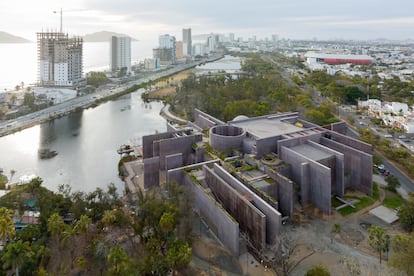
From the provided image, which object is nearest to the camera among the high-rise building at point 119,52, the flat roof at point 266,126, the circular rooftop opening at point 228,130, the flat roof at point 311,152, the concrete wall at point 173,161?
the flat roof at point 311,152

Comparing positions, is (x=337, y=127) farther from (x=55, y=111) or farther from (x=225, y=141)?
(x=55, y=111)

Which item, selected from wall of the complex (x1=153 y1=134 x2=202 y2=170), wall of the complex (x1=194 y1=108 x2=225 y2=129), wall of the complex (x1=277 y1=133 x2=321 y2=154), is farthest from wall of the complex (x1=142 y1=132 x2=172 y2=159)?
wall of the complex (x1=277 y1=133 x2=321 y2=154)

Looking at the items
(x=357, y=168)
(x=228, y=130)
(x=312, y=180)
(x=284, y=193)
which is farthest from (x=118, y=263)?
(x=357, y=168)

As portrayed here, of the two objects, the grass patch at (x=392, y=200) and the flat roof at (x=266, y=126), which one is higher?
the flat roof at (x=266, y=126)

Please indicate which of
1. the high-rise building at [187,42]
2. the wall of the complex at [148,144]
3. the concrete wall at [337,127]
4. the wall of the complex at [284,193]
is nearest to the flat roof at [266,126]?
the concrete wall at [337,127]

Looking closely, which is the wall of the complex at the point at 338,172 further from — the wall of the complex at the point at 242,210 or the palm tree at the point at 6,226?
the palm tree at the point at 6,226

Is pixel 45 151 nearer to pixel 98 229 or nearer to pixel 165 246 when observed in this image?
pixel 98 229
